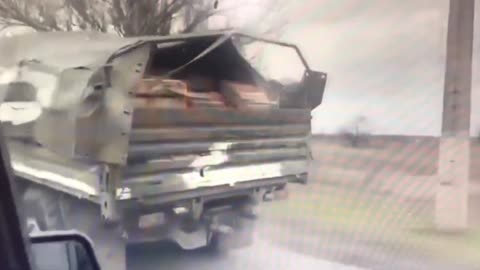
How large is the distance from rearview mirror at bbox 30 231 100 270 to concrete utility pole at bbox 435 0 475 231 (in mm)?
1092

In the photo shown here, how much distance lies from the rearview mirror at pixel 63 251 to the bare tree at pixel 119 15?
3.77 ft

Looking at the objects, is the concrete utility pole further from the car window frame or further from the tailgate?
the car window frame

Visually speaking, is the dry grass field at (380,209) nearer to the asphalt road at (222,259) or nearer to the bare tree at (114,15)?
the asphalt road at (222,259)

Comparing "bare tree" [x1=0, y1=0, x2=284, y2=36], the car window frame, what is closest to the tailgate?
"bare tree" [x1=0, y1=0, x2=284, y2=36]

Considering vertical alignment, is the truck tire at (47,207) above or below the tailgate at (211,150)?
below

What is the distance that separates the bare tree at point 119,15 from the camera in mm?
1811

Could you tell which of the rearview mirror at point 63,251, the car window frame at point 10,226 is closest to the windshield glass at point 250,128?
the rearview mirror at point 63,251

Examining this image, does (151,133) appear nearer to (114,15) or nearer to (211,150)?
(211,150)

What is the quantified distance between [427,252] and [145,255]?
0.79m

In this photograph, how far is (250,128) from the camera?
1917 millimetres

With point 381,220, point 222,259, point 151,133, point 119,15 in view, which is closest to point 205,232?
point 222,259

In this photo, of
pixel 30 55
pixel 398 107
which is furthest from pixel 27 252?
pixel 30 55

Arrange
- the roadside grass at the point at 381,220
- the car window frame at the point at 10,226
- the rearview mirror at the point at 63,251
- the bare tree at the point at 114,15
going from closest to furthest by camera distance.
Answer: the car window frame at the point at 10,226
the rearview mirror at the point at 63,251
the roadside grass at the point at 381,220
the bare tree at the point at 114,15

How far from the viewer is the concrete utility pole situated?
5.24 feet
